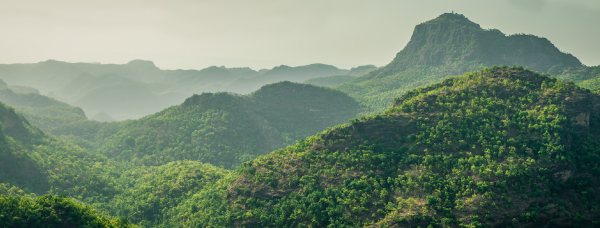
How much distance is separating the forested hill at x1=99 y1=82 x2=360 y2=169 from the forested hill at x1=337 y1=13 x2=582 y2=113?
22.4 metres

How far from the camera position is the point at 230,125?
115m

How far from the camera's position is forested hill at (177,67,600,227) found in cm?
3997

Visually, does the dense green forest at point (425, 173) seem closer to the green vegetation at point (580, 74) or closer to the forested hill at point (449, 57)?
the green vegetation at point (580, 74)

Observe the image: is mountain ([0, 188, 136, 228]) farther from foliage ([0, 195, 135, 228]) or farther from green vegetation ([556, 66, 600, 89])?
green vegetation ([556, 66, 600, 89])

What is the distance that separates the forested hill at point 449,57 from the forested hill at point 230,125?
880 inches

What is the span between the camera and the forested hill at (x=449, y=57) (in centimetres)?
13762

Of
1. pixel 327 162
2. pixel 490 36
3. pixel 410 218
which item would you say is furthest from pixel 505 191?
pixel 490 36

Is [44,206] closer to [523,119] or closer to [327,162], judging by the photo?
[327,162]

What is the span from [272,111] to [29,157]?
76940 millimetres

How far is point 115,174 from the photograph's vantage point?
87.2 meters

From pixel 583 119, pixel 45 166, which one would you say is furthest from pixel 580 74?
pixel 45 166

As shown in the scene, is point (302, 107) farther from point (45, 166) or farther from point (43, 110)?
point (43, 110)

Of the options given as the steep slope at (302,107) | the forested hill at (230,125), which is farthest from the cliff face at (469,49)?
the forested hill at (230,125)

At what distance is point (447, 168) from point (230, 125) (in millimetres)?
81372
